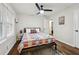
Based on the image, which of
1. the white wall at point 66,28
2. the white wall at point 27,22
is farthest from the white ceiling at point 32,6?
the white wall at point 66,28

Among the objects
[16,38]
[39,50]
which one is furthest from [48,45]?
[16,38]

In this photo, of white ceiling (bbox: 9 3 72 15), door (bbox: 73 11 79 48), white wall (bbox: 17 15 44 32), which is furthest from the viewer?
white wall (bbox: 17 15 44 32)

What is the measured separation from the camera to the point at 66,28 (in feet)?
15.8

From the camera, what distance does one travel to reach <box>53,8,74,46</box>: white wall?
14.5 ft

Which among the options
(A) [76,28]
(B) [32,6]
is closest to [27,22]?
(B) [32,6]

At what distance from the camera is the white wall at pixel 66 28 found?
443 cm

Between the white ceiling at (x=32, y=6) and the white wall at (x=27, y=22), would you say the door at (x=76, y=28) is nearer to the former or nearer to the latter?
the white ceiling at (x=32, y=6)

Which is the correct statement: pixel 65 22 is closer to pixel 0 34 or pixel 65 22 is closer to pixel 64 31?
pixel 64 31

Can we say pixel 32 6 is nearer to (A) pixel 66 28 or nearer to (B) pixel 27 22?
(B) pixel 27 22

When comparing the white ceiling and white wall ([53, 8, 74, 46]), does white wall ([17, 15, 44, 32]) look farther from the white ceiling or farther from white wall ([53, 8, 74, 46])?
white wall ([53, 8, 74, 46])

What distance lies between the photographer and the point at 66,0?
1.48 meters

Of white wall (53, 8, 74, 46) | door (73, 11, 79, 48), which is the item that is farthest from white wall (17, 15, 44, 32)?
door (73, 11, 79, 48)

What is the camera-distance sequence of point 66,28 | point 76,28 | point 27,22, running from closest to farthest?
1. point 76,28
2. point 66,28
3. point 27,22
